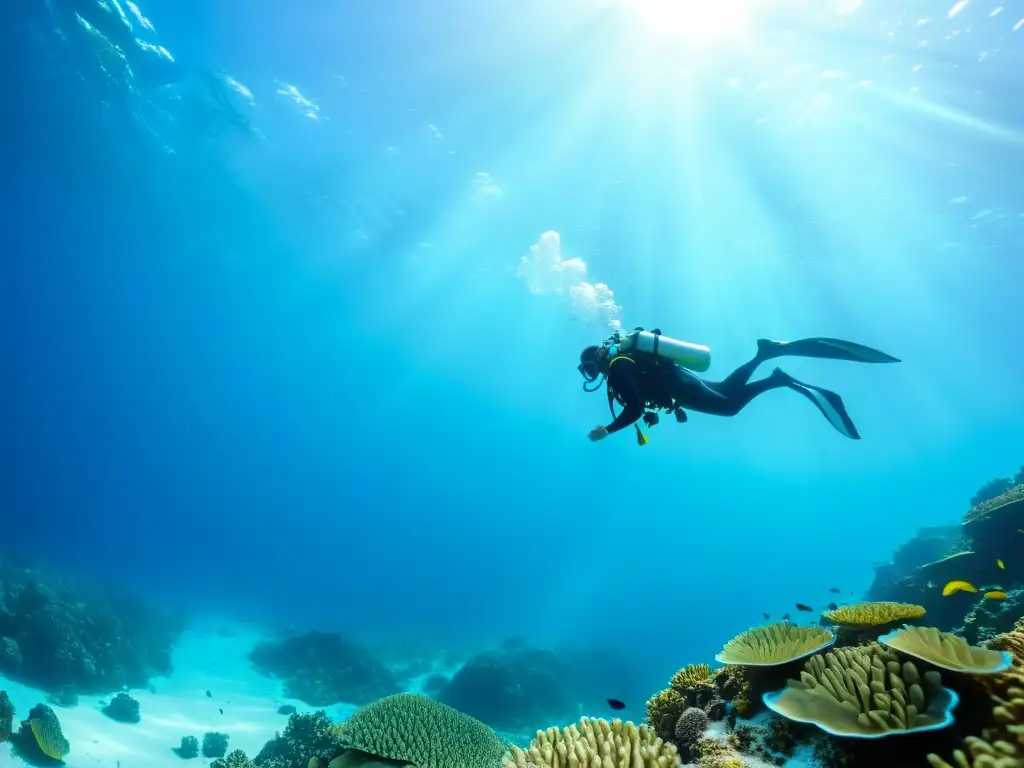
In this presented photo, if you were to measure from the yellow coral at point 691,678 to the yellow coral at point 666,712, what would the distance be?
0.15m

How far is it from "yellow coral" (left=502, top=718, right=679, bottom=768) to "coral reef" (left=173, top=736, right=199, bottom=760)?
16495 mm

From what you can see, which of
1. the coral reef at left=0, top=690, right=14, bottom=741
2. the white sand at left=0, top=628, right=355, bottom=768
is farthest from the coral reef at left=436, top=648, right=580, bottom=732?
the coral reef at left=0, top=690, right=14, bottom=741

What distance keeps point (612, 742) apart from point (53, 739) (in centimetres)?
1603

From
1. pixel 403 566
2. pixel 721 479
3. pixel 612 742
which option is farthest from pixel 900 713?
pixel 721 479

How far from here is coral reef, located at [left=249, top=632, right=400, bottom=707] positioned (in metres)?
22.4

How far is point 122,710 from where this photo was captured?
15594 millimetres

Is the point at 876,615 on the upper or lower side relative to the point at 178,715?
lower

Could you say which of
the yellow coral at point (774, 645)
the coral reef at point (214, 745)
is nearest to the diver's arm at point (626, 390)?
the yellow coral at point (774, 645)

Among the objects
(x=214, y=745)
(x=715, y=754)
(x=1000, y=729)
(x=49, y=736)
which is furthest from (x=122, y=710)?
(x=1000, y=729)

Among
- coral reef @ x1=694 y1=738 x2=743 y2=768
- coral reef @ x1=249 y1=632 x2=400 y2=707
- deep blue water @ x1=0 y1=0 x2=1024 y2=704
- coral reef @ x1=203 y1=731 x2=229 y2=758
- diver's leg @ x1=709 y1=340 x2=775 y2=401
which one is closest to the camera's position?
coral reef @ x1=694 y1=738 x2=743 y2=768

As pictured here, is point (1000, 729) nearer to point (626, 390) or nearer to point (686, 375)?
point (626, 390)

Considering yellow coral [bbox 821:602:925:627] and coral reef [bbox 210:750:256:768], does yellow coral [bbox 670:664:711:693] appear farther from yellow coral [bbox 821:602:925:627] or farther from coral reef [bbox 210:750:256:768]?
coral reef [bbox 210:750:256:768]

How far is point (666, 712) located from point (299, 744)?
10857 mm

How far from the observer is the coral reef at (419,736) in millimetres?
5965
